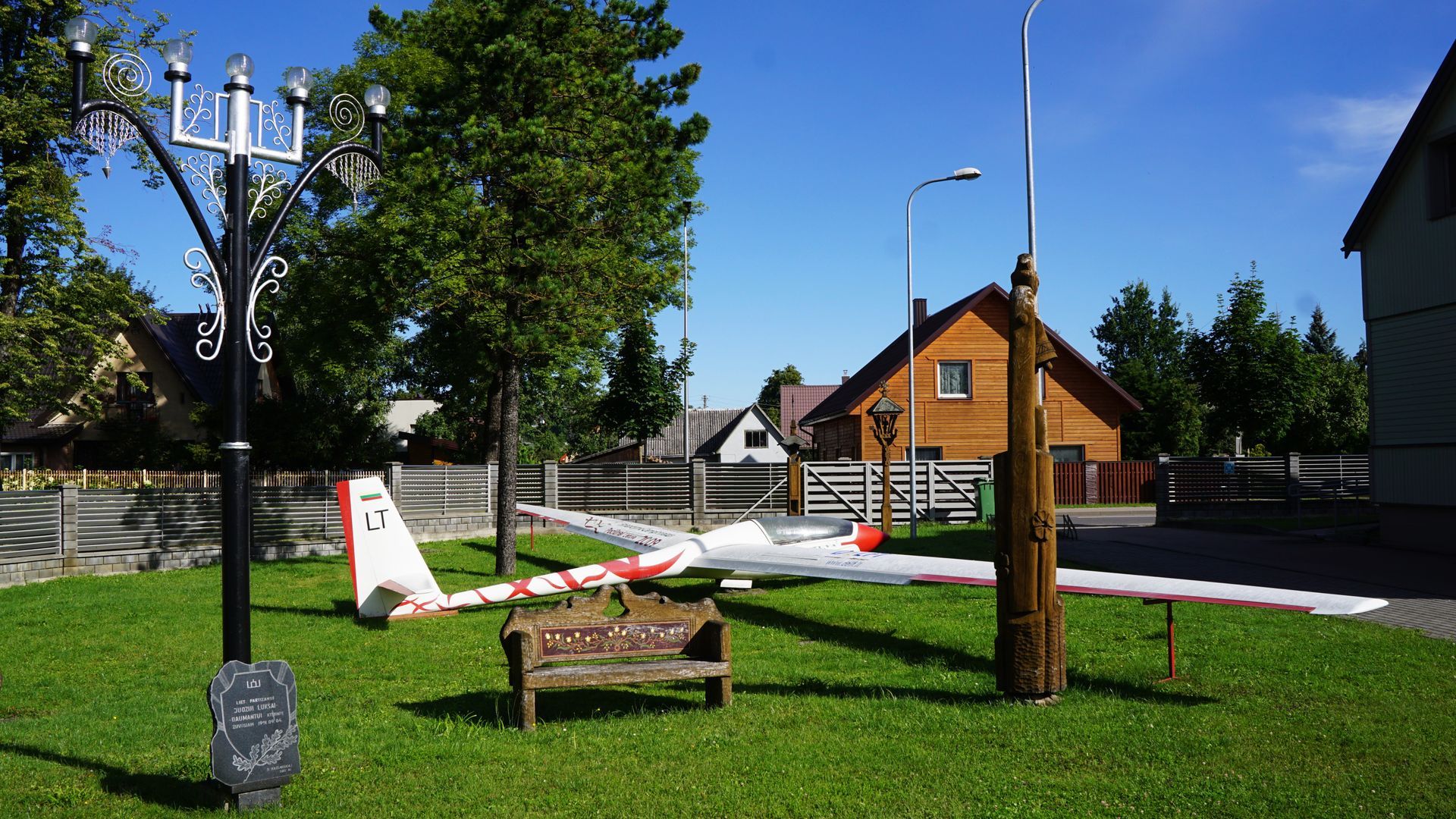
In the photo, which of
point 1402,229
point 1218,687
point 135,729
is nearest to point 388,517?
point 135,729

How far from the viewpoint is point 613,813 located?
17.5ft

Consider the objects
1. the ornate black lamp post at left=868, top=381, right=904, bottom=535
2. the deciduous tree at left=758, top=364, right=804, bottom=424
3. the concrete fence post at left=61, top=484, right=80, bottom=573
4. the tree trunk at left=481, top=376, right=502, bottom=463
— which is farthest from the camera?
the deciduous tree at left=758, top=364, right=804, bottom=424

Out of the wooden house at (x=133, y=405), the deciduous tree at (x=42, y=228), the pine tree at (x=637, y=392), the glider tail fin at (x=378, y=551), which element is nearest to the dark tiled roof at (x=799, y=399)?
the pine tree at (x=637, y=392)

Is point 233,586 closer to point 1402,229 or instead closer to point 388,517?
point 388,517

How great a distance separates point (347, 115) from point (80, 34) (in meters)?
2.10

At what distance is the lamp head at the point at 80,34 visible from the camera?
19.8ft

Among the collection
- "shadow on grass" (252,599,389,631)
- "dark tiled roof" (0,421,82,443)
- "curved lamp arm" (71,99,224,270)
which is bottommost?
"shadow on grass" (252,599,389,631)

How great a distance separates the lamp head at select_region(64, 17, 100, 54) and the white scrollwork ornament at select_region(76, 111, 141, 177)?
43 centimetres

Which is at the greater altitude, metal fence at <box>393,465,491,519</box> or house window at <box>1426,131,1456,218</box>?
house window at <box>1426,131,1456,218</box>

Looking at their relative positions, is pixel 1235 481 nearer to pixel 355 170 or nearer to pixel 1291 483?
pixel 1291 483

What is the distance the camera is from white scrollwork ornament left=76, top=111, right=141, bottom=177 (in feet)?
21.2

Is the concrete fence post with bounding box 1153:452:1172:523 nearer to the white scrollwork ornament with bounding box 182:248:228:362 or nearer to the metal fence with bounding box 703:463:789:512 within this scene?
the metal fence with bounding box 703:463:789:512

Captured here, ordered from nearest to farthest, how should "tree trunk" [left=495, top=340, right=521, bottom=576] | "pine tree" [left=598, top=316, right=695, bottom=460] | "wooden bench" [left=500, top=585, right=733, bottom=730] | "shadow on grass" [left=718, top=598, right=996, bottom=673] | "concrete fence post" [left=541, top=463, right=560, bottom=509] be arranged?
1. "wooden bench" [left=500, top=585, right=733, bottom=730]
2. "shadow on grass" [left=718, top=598, right=996, bottom=673]
3. "tree trunk" [left=495, top=340, right=521, bottom=576]
4. "concrete fence post" [left=541, top=463, right=560, bottom=509]
5. "pine tree" [left=598, top=316, right=695, bottom=460]

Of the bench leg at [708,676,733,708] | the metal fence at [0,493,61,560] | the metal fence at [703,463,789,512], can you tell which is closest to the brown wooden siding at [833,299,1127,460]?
the metal fence at [703,463,789,512]
